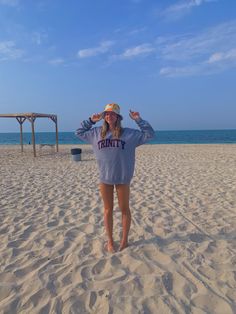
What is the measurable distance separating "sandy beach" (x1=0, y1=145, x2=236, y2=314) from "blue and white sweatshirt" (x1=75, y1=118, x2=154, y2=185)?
2.87 feet

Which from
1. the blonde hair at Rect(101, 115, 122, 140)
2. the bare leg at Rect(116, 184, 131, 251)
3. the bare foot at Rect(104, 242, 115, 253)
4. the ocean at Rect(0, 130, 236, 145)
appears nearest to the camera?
the blonde hair at Rect(101, 115, 122, 140)

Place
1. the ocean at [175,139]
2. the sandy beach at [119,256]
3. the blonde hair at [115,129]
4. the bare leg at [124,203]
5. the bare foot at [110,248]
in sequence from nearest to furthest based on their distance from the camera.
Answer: the sandy beach at [119,256] → the blonde hair at [115,129] → the bare leg at [124,203] → the bare foot at [110,248] → the ocean at [175,139]

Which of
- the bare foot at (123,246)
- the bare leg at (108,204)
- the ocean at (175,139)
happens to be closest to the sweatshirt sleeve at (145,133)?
the bare leg at (108,204)

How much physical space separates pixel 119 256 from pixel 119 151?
3.68 ft

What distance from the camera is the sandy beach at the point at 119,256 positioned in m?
2.30

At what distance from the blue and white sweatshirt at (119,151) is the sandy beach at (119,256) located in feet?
2.87

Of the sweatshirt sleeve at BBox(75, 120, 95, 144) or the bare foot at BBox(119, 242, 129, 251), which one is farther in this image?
the bare foot at BBox(119, 242, 129, 251)

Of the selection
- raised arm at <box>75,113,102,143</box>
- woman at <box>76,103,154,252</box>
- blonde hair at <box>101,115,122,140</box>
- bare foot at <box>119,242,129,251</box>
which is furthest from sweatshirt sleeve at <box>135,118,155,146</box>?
bare foot at <box>119,242,129,251</box>

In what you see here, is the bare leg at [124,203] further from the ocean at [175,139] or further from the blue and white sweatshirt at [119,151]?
the ocean at [175,139]

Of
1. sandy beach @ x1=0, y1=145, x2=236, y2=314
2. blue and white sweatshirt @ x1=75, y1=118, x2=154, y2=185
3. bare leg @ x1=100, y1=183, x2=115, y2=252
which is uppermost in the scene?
blue and white sweatshirt @ x1=75, y1=118, x2=154, y2=185

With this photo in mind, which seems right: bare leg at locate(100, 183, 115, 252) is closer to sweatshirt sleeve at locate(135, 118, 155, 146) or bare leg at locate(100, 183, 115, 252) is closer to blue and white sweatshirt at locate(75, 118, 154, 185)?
blue and white sweatshirt at locate(75, 118, 154, 185)

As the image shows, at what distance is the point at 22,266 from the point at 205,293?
5.73ft

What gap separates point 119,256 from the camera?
3025 mm

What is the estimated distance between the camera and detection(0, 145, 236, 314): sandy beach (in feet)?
7.55
